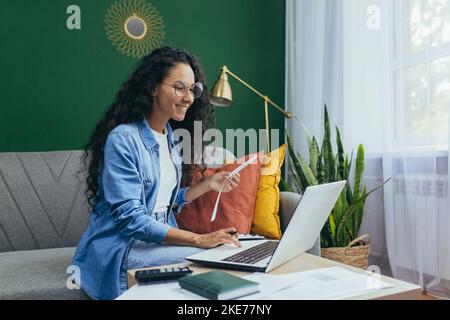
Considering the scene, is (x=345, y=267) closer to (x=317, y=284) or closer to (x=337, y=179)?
(x=317, y=284)

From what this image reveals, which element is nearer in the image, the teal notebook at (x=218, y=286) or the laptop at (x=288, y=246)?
the teal notebook at (x=218, y=286)

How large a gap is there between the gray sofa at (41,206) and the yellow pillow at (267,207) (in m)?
0.84

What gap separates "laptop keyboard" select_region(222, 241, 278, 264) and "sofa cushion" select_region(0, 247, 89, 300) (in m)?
0.70

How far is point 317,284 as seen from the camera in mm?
887

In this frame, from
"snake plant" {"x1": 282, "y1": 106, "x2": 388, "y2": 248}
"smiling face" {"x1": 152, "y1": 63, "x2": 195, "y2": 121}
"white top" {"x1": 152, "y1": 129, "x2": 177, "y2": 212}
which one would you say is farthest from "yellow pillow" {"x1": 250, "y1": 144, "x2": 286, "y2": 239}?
"smiling face" {"x1": 152, "y1": 63, "x2": 195, "y2": 121}

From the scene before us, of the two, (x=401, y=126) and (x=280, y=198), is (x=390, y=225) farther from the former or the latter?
(x=280, y=198)

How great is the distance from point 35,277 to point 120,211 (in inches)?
22.3

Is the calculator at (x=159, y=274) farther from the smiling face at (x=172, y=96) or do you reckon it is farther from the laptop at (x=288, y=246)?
the smiling face at (x=172, y=96)

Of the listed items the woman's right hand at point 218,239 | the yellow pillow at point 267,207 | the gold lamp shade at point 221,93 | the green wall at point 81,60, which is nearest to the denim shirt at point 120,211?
the woman's right hand at point 218,239

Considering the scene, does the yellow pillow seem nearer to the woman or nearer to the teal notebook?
the woman

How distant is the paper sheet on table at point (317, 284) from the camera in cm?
82

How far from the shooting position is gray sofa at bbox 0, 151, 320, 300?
1.99 meters

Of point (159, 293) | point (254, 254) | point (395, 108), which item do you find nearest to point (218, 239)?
point (254, 254)
